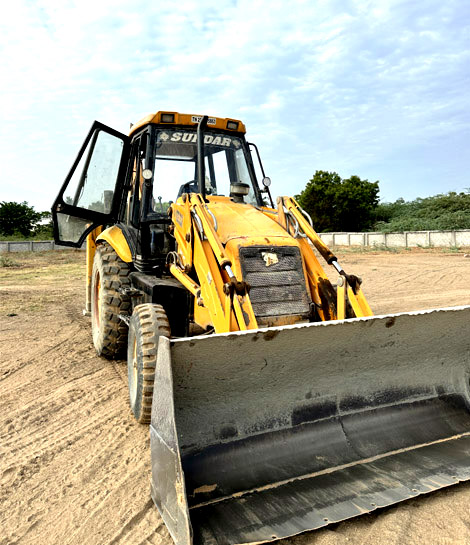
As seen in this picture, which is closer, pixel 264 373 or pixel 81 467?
pixel 264 373

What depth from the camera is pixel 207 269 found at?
3.96 metres

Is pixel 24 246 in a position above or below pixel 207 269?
above

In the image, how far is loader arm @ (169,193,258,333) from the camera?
3.67 m

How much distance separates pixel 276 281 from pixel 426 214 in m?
32.6

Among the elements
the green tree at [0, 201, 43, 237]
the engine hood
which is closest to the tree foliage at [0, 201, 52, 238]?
the green tree at [0, 201, 43, 237]

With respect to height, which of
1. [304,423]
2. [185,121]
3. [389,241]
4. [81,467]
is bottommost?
[81,467]

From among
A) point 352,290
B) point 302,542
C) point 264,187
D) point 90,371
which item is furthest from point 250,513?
point 264,187

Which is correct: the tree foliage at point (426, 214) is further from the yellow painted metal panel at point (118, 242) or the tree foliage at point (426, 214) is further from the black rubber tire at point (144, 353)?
the black rubber tire at point (144, 353)

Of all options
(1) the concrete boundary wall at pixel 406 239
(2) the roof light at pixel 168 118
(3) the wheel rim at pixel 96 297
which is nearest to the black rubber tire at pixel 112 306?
(3) the wheel rim at pixel 96 297

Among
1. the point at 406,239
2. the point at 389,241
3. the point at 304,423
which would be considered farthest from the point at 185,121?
the point at 389,241

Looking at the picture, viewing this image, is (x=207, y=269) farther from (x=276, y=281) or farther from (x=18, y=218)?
(x=18, y=218)

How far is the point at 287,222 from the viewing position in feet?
15.5

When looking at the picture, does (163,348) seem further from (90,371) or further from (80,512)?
(90,371)

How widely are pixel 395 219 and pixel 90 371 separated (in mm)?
33075
